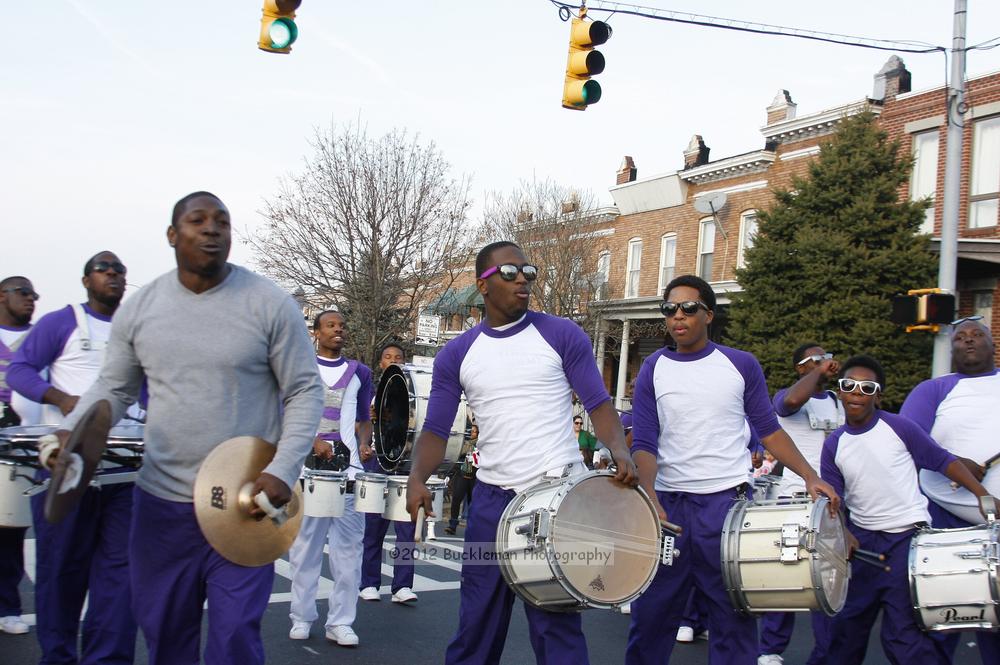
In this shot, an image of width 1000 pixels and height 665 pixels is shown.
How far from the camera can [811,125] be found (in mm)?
26672

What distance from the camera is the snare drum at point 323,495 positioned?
7.10m

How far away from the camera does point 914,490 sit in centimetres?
598

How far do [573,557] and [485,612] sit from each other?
625 mm

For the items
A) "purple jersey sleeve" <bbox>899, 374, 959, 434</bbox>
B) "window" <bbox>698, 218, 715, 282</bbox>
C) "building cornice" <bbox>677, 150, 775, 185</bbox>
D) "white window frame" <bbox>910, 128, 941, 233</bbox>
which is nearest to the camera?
"purple jersey sleeve" <bbox>899, 374, 959, 434</bbox>

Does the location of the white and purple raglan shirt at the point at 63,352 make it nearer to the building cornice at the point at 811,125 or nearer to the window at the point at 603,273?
the building cornice at the point at 811,125

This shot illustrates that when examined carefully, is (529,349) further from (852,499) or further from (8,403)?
(8,403)

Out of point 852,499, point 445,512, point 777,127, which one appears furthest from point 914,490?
point 777,127

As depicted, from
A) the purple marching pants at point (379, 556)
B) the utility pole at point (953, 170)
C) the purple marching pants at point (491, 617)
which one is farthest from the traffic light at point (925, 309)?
the purple marching pants at point (491, 617)

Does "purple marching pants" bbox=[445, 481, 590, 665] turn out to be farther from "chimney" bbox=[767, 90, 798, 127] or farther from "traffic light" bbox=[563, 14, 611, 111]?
"chimney" bbox=[767, 90, 798, 127]

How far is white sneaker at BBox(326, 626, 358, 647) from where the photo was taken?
23.1 feet

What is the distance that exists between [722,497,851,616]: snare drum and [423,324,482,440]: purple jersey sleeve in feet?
5.12

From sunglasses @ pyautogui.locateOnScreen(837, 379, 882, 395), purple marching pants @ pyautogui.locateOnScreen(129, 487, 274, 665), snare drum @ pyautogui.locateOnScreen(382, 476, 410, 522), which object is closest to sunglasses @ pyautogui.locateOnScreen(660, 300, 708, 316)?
sunglasses @ pyautogui.locateOnScreen(837, 379, 882, 395)

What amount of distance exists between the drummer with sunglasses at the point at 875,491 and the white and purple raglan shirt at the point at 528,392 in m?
2.19

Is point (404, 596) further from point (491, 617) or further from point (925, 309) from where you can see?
point (925, 309)
